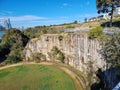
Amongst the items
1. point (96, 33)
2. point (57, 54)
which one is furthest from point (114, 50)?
point (57, 54)

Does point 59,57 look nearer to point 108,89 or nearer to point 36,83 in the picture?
point 36,83

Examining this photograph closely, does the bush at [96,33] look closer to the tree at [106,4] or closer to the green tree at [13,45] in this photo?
the tree at [106,4]

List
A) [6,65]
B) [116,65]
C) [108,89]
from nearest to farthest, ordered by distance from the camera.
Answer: [116,65]
[108,89]
[6,65]

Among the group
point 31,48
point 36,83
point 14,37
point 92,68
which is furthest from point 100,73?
point 14,37

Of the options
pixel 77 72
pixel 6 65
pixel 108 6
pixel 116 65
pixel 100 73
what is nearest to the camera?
pixel 116 65

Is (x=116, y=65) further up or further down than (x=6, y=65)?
further up

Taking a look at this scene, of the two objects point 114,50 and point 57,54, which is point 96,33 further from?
point 57,54
